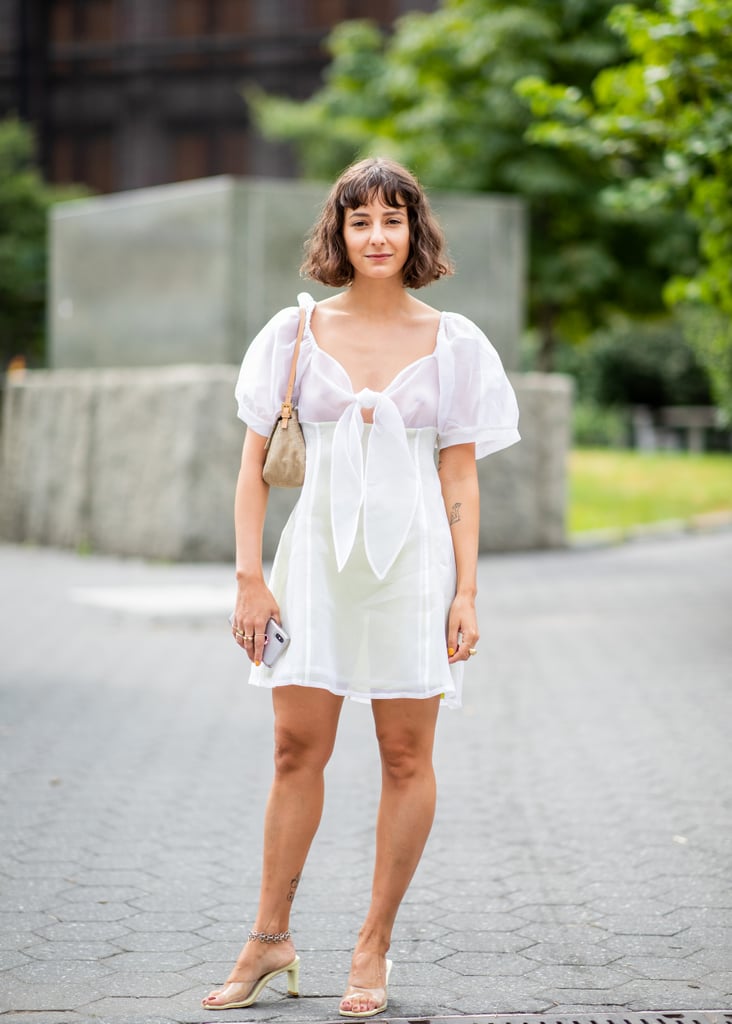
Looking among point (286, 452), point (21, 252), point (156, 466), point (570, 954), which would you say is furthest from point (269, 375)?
point (21, 252)

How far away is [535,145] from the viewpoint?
24.5 metres

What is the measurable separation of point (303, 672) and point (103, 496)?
10.3 metres

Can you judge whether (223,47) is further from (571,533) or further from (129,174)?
(571,533)

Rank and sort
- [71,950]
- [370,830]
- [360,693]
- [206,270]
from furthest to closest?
[206,270] < [370,830] < [71,950] < [360,693]

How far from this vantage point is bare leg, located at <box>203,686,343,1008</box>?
3.60 m

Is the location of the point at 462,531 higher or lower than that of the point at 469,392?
lower

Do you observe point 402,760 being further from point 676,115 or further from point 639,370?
point 639,370

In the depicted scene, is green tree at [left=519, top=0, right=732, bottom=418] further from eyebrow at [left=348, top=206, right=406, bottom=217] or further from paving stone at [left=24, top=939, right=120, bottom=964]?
paving stone at [left=24, top=939, right=120, bottom=964]

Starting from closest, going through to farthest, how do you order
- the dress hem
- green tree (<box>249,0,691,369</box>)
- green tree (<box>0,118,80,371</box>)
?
the dress hem
green tree (<box>249,0,691,369</box>)
green tree (<box>0,118,80,371</box>)

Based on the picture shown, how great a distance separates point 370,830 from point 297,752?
180 centimetres

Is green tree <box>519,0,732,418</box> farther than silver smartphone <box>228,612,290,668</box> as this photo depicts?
Yes

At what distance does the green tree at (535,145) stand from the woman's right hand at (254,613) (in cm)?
2037

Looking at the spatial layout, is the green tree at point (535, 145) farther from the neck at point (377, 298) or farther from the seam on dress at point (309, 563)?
the seam on dress at point (309, 563)

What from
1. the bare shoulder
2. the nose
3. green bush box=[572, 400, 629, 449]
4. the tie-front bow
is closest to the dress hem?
the tie-front bow
